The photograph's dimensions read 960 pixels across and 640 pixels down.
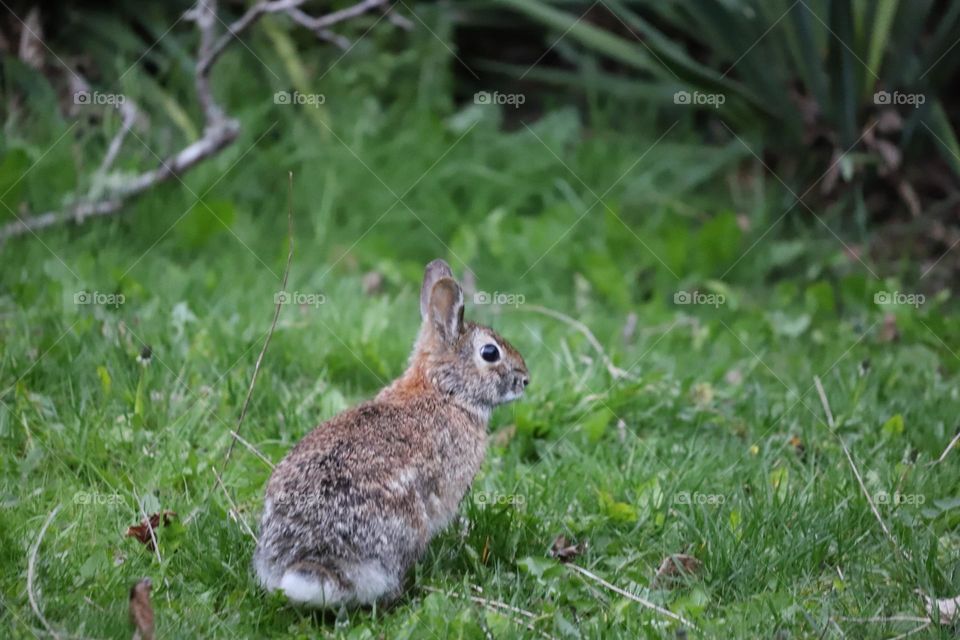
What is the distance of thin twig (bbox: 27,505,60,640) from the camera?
3.30 m

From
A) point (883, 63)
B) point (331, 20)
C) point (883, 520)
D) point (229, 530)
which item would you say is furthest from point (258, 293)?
point (883, 63)

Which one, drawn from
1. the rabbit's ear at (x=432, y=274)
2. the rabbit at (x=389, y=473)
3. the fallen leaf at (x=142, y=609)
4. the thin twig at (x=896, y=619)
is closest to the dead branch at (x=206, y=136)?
the rabbit's ear at (x=432, y=274)

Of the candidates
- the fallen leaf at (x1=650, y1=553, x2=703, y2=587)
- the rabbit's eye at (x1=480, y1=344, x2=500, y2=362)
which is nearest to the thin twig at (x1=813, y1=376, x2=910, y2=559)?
the fallen leaf at (x1=650, y1=553, x2=703, y2=587)

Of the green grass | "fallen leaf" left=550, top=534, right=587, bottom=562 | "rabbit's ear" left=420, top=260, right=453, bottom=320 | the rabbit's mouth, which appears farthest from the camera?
"rabbit's ear" left=420, top=260, right=453, bottom=320

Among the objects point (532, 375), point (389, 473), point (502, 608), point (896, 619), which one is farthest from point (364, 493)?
point (532, 375)

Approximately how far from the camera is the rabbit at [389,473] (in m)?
3.57

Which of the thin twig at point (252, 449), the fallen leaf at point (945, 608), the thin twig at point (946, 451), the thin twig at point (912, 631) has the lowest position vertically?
the thin twig at point (912, 631)

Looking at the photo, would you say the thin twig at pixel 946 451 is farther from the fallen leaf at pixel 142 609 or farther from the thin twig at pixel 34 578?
the thin twig at pixel 34 578

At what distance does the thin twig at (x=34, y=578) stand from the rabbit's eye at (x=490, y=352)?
4.95 ft

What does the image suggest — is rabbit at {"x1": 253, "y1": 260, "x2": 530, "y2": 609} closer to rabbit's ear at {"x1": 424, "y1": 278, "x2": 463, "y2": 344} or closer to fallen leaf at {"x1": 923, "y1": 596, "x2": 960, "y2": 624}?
rabbit's ear at {"x1": 424, "y1": 278, "x2": 463, "y2": 344}

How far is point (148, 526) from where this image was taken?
385cm

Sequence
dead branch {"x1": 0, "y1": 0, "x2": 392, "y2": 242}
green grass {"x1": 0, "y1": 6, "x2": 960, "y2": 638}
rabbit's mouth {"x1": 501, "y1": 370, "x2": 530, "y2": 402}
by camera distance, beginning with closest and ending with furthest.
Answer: green grass {"x1": 0, "y1": 6, "x2": 960, "y2": 638} → rabbit's mouth {"x1": 501, "y1": 370, "x2": 530, "y2": 402} → dead branch {"x1": 0, "y1": 0, "x2": 392, "y2": 242}

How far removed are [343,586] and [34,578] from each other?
893 millimetres

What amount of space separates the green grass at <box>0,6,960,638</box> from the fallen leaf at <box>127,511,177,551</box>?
0.16ft
